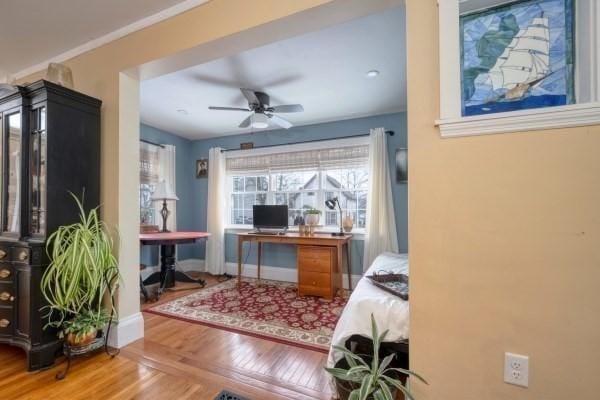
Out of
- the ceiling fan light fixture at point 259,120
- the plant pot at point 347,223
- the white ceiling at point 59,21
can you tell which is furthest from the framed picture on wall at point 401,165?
the white ceiling at point 59,21

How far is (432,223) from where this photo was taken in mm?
1174

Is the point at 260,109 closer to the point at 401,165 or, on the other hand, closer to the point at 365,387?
the point at 401,165

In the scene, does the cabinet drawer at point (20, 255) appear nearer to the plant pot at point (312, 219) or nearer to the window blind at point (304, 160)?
the plant pot at point (312, 219)

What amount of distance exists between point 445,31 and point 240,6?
3.95 feet

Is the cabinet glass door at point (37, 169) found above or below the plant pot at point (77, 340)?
above

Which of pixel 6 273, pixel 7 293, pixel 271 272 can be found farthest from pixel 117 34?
pixel 271 272

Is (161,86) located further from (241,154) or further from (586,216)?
(586,216)

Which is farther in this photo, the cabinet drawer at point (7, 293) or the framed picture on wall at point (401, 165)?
the framed picture on wall at point (401, 165)

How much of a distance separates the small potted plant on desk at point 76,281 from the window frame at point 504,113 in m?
2.18

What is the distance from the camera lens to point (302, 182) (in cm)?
427

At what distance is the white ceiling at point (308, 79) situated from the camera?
2084 millimetres

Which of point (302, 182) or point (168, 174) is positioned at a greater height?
point (168, 174)

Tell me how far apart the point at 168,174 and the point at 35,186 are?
2598 millimetres

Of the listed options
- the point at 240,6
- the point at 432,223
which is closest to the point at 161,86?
the point at 240,6
